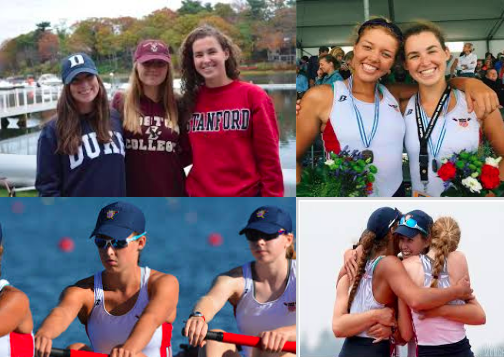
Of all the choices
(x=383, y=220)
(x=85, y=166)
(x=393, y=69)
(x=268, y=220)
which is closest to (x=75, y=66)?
(x=85, y=166)

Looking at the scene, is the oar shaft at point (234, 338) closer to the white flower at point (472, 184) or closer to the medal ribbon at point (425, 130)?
the medal ribbon at point (425, 130)

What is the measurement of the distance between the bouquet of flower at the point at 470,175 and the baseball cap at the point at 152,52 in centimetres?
158

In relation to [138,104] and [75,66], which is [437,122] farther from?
[75,66]

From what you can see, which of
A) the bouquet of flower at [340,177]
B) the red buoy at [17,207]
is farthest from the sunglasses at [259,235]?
the red buoy at [17,207]

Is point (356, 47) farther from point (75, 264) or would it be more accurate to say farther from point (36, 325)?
point (36, 325)

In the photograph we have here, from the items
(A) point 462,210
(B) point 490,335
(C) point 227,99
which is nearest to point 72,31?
(C) point 227,99

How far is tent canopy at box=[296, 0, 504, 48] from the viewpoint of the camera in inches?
195

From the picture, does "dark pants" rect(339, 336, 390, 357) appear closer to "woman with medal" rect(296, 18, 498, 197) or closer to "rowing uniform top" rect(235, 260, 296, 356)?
"rowing uniform top" rect(235, 260, 296, 356)

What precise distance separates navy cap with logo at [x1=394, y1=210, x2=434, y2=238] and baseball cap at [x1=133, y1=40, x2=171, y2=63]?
58.1 inches

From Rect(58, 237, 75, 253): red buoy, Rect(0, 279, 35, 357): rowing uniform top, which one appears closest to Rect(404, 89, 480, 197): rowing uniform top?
Rect(58, 237, 75, 253): red buoy

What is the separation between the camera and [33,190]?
507 cm

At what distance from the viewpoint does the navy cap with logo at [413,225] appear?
15.9 feet

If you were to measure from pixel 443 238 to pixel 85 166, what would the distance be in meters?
1.91

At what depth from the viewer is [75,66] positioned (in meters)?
4.85
